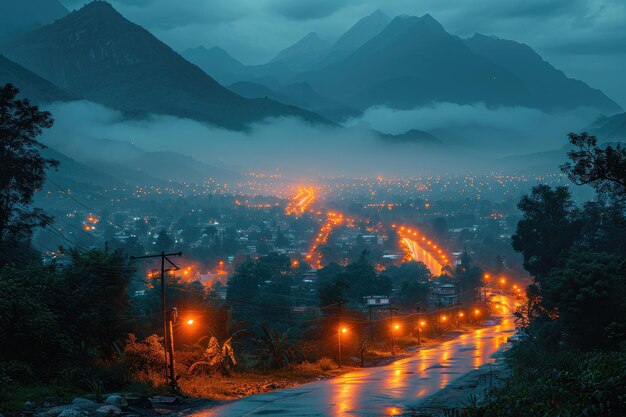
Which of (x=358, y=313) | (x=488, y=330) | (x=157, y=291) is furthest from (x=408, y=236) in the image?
(x=157, y=291)

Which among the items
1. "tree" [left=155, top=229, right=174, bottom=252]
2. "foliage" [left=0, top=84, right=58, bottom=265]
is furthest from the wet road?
"tree" [left=155, top=229, right=174, bottom=252]

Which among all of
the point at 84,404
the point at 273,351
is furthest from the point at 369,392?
the point at 84,404

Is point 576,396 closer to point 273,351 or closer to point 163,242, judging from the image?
point 273,351

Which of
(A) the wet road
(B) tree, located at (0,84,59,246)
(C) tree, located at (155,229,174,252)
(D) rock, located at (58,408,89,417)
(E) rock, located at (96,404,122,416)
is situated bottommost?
(A) the wet road

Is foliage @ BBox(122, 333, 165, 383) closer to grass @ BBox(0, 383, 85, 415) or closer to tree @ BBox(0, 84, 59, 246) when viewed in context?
grass @ BBox(0, 383, 85, 415)

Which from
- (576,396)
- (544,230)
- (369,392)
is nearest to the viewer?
(576,396)

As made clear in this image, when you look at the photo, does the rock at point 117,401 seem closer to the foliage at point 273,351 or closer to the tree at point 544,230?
the foliage at point 273,351
